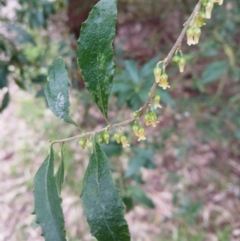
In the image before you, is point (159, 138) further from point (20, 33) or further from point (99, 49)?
point (99, 49)

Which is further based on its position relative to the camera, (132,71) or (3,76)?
(132,71)

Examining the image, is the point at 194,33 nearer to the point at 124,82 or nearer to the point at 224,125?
the point at 124,82

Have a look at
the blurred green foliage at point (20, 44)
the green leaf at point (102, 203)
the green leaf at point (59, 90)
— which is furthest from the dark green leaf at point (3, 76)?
the green leaf at point (102, 203)

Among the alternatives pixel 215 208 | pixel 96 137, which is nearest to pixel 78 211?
pixel 215 208

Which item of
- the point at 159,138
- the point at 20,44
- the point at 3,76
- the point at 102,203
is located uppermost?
the point at 20,44

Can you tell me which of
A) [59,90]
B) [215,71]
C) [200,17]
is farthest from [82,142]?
[215,71]

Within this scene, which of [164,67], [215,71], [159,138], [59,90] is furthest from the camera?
[159,138]

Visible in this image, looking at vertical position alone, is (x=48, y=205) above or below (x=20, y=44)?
below
